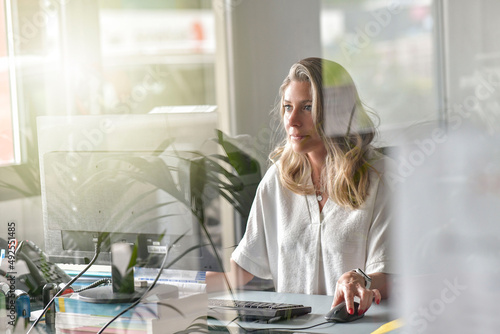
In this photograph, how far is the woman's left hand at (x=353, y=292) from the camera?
136 centimetres

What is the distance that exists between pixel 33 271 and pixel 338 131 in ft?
2.98

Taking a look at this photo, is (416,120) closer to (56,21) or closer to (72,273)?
(72,273)

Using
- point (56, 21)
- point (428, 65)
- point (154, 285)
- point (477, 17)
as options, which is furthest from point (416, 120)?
point (56, 21)

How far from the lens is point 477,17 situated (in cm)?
124

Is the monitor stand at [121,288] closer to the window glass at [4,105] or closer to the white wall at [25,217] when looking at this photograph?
the white wall at [25,217]

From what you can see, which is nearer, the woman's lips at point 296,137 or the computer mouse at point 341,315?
the computer mouse at point 341,315

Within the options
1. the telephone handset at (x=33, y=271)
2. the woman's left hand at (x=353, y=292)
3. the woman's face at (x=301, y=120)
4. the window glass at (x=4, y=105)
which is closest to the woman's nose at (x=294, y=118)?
the woman's face at (x=301, y=120)

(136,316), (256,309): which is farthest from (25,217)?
(256,309)

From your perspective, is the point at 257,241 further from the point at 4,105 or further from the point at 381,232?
the point at 4,105

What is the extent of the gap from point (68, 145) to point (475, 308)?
99 centimetres

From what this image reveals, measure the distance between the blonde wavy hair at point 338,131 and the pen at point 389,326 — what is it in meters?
0.29

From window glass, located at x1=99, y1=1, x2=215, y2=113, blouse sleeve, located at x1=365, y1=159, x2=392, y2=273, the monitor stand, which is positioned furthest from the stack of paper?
window glass, located at x1=99, y1=1, x2=215, y2=113

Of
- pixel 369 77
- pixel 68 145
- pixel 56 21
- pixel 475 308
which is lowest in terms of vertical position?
pixel 475 308

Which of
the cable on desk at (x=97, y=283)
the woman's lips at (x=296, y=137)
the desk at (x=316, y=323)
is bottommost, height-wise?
the desk at (x=316, y=323)
